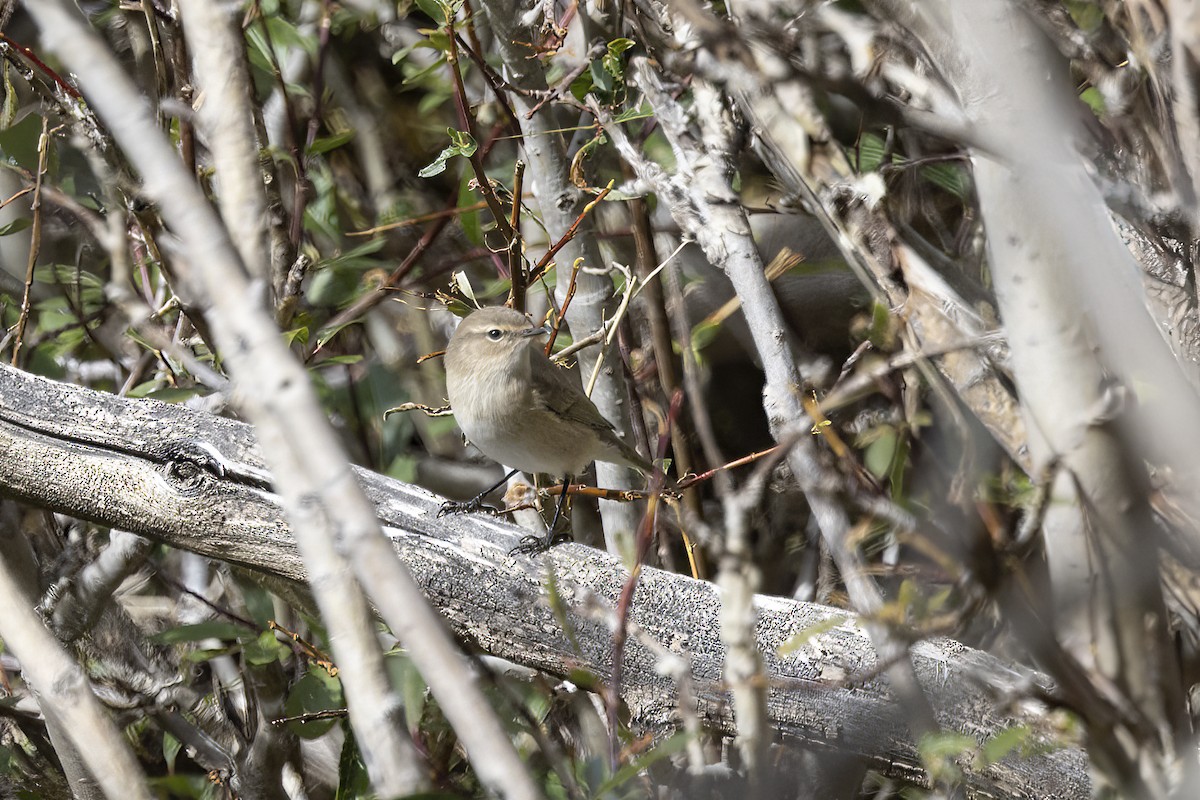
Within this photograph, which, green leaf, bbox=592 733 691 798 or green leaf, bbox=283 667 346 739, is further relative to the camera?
green leaf, bbox=283 667 346 739

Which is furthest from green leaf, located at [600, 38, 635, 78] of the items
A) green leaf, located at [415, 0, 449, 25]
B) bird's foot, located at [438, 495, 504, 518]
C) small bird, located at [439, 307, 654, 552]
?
bird's foot, located at [438, 495, 504, 518]

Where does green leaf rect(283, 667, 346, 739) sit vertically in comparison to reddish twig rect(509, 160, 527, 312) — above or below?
below

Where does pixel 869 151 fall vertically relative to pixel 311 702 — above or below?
above

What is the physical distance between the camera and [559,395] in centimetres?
320

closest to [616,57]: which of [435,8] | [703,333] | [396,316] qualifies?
[435,8]

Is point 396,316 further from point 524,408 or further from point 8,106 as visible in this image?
point 8,106

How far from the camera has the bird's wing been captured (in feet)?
10.2

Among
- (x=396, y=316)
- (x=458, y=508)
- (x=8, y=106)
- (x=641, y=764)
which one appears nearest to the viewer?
(x=641, y=764)

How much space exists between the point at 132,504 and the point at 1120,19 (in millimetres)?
2176

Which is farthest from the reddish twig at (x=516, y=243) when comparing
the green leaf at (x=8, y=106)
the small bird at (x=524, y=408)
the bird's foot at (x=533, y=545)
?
the green leaf at (x=8, y=106)

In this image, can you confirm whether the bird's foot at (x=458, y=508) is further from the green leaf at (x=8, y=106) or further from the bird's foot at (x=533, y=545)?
the green leaf at (x=8, y=106)

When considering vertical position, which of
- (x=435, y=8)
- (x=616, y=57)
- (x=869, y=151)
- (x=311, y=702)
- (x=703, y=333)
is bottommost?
(x=311, y=702)

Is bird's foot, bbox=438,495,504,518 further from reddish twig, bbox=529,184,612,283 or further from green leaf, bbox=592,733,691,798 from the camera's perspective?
green leaf, bbox=592,733,691,798

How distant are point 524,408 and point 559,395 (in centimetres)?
12
